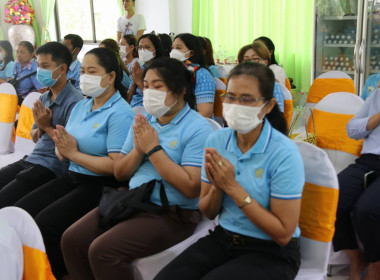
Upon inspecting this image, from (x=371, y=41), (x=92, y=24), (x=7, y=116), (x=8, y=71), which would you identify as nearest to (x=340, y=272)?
(x=7, y=116)

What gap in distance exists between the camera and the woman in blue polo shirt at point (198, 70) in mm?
2939

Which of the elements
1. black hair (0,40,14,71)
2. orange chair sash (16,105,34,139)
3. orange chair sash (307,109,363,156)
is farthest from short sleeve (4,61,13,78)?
orange chair sash (307,109,363,156)

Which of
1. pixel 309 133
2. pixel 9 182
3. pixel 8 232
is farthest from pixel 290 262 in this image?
pixel 9 182

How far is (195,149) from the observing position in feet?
5.82

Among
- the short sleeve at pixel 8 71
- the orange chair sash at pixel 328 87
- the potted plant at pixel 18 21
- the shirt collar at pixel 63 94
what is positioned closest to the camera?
the shirt collar at pixel 63 94

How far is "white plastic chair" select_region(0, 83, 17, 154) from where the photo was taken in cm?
313

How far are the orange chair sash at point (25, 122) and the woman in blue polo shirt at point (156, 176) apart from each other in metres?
1.22

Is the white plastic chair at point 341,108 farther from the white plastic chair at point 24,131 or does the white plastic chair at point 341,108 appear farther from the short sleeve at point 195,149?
the white plastic chair at point 24,131

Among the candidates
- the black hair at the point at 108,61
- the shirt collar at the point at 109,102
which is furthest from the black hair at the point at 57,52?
the shirt collar at the point at 109,102

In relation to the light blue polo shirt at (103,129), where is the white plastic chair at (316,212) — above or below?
below

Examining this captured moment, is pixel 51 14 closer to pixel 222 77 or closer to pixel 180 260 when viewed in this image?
pixel 222 77

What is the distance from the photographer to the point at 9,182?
2.52 meters

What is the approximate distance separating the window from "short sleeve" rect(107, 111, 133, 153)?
19.9 ft

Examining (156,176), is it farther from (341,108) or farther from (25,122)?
(25,122)
